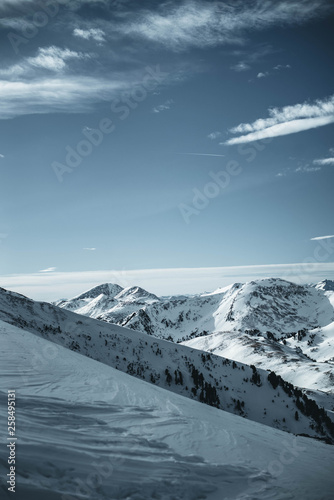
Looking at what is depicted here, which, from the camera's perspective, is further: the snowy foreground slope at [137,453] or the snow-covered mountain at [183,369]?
the snow-covered mountain at [183,369]

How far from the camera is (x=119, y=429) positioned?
8.62 m

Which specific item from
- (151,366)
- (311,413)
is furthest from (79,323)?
(311,413)

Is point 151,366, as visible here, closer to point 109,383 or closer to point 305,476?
point 109,383

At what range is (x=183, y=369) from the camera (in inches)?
4090

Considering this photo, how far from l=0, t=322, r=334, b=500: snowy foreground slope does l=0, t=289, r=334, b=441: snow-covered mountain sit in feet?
241

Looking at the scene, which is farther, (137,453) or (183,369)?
(183,369)

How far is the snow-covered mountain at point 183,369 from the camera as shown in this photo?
86125 millimetres

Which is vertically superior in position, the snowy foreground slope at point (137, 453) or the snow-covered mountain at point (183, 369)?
the snowy foreground slope at point (137, 453)

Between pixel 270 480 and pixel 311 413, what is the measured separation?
110783mm

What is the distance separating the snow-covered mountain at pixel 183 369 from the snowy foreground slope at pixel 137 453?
241 feet

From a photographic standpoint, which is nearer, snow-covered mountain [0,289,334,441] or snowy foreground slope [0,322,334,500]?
snowy foreground slope [0,322,334,500]

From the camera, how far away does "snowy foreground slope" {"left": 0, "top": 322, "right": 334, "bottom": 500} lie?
5.83 m

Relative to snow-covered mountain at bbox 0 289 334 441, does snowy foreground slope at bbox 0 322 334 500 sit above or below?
above

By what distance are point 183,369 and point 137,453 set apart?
105 metres
